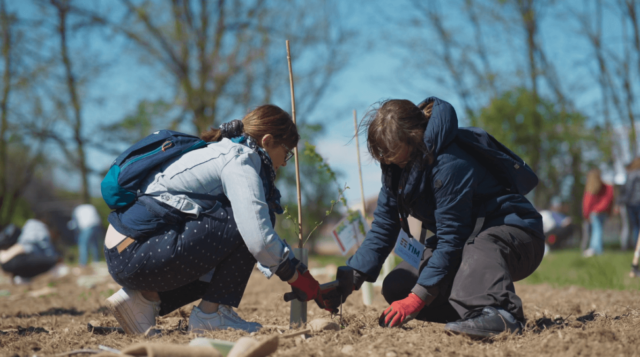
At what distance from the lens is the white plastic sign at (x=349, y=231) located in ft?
10.7

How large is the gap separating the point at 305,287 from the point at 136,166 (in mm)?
896

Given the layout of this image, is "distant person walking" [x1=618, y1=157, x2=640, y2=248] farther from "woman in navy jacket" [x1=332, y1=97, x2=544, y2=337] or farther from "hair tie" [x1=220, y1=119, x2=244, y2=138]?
"hair tie" [x1=220, y1=119, x2=244, y2=138]

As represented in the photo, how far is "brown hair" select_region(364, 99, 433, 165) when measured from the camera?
213 cm

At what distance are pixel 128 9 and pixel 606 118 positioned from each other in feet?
43.6

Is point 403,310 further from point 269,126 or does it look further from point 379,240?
point 269,126

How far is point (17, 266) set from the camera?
22.1ft

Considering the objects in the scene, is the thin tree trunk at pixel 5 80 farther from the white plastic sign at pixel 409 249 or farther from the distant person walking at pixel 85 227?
the white plastic sign at pixel 409 249

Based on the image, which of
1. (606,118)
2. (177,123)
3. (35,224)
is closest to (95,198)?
(177,123)

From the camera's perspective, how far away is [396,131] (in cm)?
212

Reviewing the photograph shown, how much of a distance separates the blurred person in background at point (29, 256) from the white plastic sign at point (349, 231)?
17.1 ft

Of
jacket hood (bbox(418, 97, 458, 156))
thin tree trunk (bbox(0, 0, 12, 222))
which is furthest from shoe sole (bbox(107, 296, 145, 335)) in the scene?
thin tree trunk (bbox(0, 0, 12, 222))

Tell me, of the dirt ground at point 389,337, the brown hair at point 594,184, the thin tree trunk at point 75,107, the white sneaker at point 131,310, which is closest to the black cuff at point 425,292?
the dirt ground at point 389,337

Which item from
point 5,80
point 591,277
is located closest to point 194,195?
point 591,277

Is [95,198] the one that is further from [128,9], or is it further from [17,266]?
[17,266]
